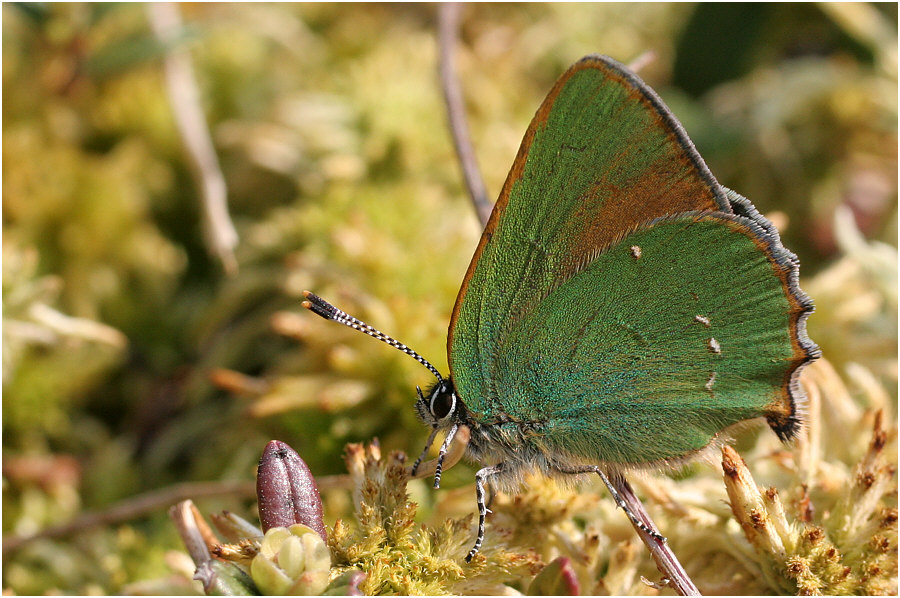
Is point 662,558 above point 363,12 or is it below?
below

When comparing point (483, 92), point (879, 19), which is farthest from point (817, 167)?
point (483, 92)

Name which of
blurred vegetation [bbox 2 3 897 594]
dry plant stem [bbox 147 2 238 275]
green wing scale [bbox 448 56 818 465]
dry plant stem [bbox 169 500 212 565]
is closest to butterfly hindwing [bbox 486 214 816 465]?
green wing scale [bbox 448 56 818 465]

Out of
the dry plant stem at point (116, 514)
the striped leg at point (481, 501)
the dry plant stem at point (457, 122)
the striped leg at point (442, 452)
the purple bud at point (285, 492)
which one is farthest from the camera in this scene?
the dry plant stem at point (457, 122)

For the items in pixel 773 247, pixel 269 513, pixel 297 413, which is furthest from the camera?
pixel 297 413

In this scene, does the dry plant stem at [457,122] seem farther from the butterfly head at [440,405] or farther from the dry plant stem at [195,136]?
the dry plant stem at [195,136]

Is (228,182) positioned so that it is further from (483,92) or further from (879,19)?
(879,19)

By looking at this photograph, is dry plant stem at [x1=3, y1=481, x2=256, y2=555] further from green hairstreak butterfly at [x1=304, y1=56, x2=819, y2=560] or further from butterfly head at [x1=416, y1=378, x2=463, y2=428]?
green hairstreak butterfly at [x1=304, y1=56, x2=819, y2=560]

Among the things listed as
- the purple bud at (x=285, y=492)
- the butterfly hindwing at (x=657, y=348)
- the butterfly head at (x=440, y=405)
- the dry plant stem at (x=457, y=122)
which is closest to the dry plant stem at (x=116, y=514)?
the butterfly head at (x=440, y=405)

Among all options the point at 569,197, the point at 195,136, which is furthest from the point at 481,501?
the point at 195,136
